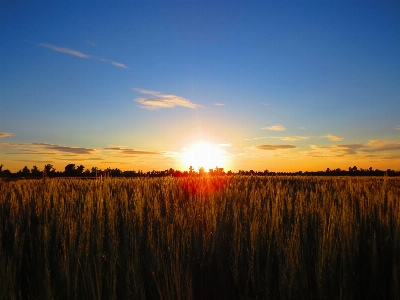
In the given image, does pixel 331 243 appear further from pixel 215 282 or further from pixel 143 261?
pixel 143 261

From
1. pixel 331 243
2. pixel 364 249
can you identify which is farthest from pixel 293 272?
pixel 364 249

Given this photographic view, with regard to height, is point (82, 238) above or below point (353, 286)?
above

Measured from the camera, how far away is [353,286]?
199cm

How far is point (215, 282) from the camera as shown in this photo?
2.13 m

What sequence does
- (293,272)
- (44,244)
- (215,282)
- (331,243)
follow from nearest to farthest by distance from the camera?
(293,272) < (331,243) < (215,282) < (44,244)

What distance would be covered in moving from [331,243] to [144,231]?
128 centimetres

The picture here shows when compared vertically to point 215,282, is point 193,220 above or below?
above

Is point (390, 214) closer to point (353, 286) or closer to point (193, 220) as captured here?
point (353, 286)

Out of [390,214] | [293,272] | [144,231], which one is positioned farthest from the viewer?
[390,214]

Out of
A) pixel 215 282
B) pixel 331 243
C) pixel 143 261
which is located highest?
pixel 331 243

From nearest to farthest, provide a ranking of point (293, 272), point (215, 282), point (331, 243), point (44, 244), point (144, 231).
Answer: point (293, 272), point (331, 243), point (215, 282), point (44, 244), point (144, 231)

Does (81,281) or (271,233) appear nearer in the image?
(81,281)

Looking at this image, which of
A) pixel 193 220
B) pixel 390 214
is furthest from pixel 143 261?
pixel 390 214

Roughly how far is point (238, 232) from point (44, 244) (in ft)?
4.03
